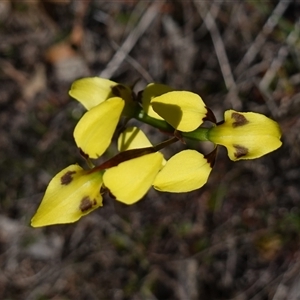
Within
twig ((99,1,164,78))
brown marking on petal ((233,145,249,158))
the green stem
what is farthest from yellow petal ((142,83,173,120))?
twig ((99,1,164,78))

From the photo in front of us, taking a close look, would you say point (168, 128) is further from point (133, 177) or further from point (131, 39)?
point (131, 39)

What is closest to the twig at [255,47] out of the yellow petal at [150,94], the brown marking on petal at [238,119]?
the yellow petal at [150,94]

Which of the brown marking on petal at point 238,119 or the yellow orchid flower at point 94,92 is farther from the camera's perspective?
the yellow orchid flower at point 94,92

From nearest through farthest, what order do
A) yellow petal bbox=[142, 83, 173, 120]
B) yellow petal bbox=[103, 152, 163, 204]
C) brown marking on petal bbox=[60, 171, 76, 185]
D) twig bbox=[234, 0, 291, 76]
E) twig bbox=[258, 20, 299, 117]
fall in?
yellow petal bbox=[103, 152, 163, 204]
brown marking on petal bbox=[60, 171, 76, 185]
yellow petal bbox=[142, 83, 173, 120]
twig bbox=[258, 20, 299, 117]
twig bbox=[234, 0, 291, 76]

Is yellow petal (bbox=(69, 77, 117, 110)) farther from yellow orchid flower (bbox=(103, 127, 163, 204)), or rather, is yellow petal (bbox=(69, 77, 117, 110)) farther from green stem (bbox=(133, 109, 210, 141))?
yellow orchid flower (bbox=(103, 127, 163, 204))

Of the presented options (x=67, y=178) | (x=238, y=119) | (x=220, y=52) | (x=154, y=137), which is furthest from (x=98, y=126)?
(x=220, y=52)

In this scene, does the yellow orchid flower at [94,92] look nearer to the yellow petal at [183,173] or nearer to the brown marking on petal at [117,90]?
the brown marking on petal at [117,90]
